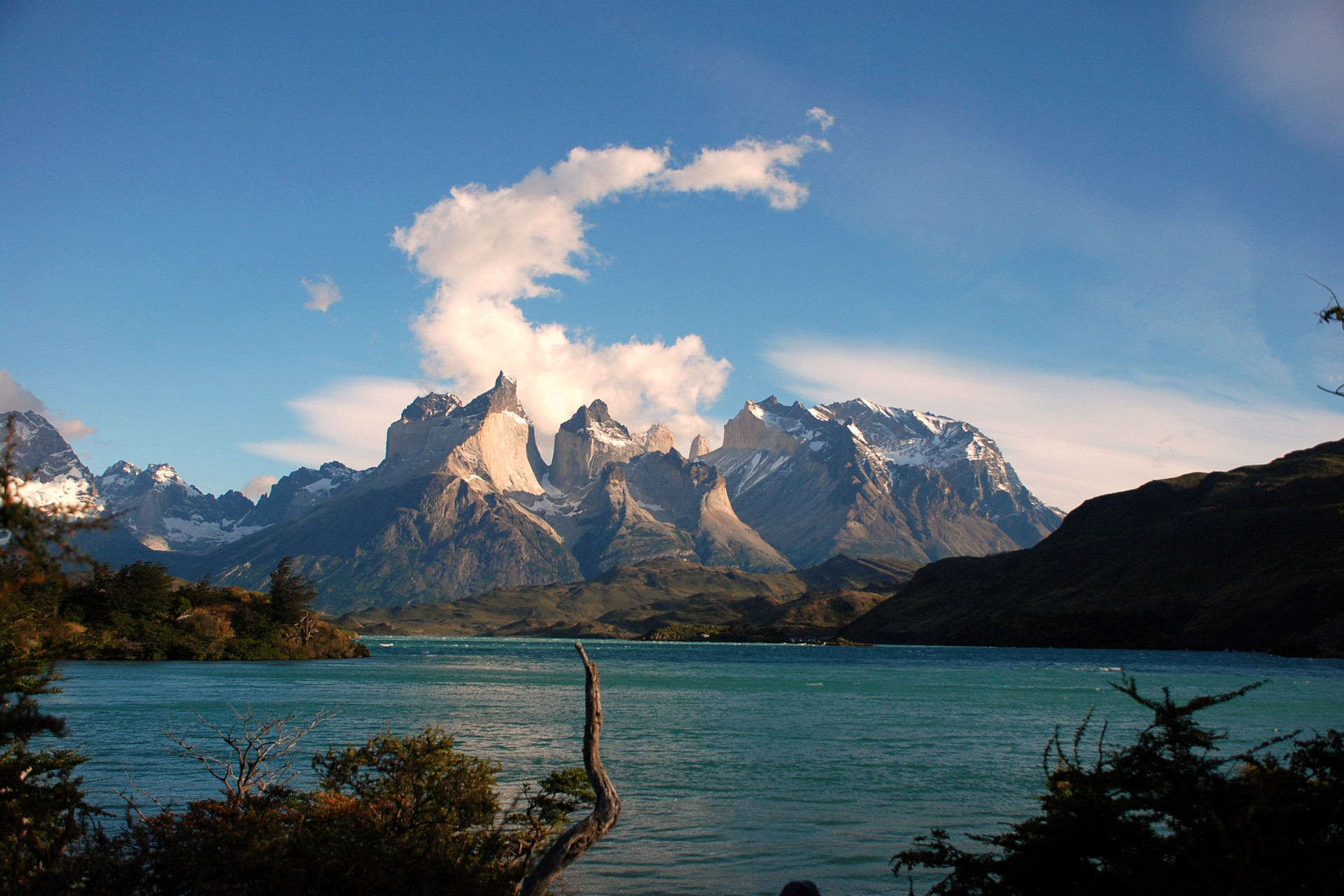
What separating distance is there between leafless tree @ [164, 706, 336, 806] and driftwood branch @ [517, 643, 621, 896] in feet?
19.4

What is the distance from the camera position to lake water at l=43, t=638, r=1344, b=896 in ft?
81.4

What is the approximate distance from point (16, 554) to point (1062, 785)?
17.9m

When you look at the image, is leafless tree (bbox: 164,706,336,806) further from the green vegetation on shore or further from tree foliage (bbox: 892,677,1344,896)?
the green vegetation on shore

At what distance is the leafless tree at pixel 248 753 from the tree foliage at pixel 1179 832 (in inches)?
490

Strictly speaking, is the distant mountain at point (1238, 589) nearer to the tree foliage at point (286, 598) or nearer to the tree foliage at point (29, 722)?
the tree foliage at point (286, 598)

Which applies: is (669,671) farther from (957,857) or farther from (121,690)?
(957,857)

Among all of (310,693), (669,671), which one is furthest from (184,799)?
(669,671)

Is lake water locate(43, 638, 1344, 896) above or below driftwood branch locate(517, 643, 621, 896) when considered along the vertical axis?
below

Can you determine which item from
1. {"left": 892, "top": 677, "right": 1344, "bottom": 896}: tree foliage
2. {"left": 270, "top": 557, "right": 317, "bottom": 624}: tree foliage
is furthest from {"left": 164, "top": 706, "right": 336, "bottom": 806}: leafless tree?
{"left": 270, "top": 557, "right": 317, "bottom": 624}: tree foliage

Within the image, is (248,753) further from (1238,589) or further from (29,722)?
(1238,589)

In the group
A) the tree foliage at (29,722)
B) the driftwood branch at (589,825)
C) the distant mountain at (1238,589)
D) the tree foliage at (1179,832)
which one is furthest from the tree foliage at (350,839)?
the distant mountain at (1238,589)

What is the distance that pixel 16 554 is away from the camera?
44.4 ft

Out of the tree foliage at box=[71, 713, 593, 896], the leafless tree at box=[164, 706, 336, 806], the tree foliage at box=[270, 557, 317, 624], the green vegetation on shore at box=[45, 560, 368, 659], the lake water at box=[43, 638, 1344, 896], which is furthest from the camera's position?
the tree foliage at box=[270, 557, 317, 624]

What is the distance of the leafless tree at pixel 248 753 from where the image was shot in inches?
686
